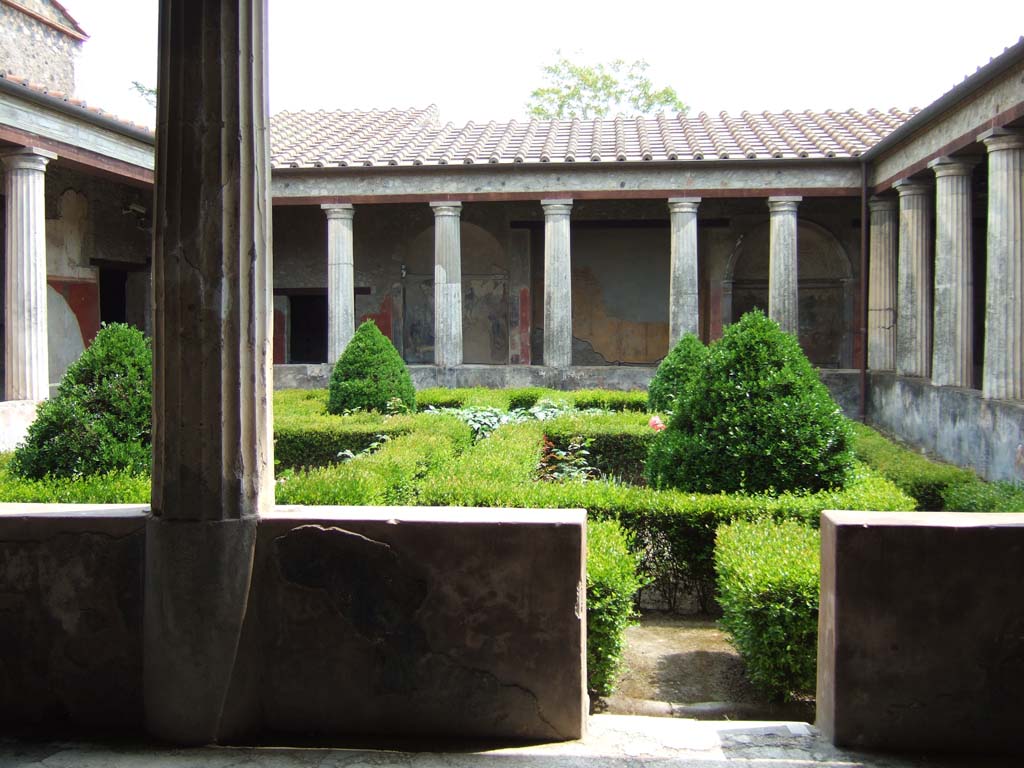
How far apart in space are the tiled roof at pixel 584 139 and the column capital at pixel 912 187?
81cm

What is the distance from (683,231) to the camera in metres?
13.3

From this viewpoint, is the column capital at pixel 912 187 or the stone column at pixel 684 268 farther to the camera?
the stone column at pixel 684 268

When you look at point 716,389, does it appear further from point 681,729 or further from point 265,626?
point 265,626

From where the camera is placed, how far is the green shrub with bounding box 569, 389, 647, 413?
10547mm

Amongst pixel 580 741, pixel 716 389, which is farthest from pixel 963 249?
pixel 580 741

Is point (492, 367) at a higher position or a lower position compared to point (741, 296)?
lower

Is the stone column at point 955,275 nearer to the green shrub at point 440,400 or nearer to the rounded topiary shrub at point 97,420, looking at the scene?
the green shrub at point 440,400

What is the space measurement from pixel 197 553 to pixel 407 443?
4.38 meters

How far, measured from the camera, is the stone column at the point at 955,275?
33.3 ft

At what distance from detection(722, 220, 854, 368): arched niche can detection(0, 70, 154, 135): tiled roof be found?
9483 millimetres

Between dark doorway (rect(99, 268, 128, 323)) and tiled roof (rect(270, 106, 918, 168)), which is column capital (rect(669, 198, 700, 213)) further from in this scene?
dark doorway (rect(99, 268, 128, 323))

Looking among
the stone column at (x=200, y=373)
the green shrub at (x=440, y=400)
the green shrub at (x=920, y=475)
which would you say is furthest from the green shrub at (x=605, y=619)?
the green shrub at (x=440, y=400)

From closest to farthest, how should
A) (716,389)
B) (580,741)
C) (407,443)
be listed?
(580,741) → (716,389) → (407,443)

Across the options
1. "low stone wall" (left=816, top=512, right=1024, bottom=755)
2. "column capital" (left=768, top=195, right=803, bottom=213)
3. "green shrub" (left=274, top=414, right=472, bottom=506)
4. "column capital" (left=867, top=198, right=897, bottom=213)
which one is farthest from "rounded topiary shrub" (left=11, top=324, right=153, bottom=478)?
"column capital" (left=867, top=198, right=897, bottom=213)
